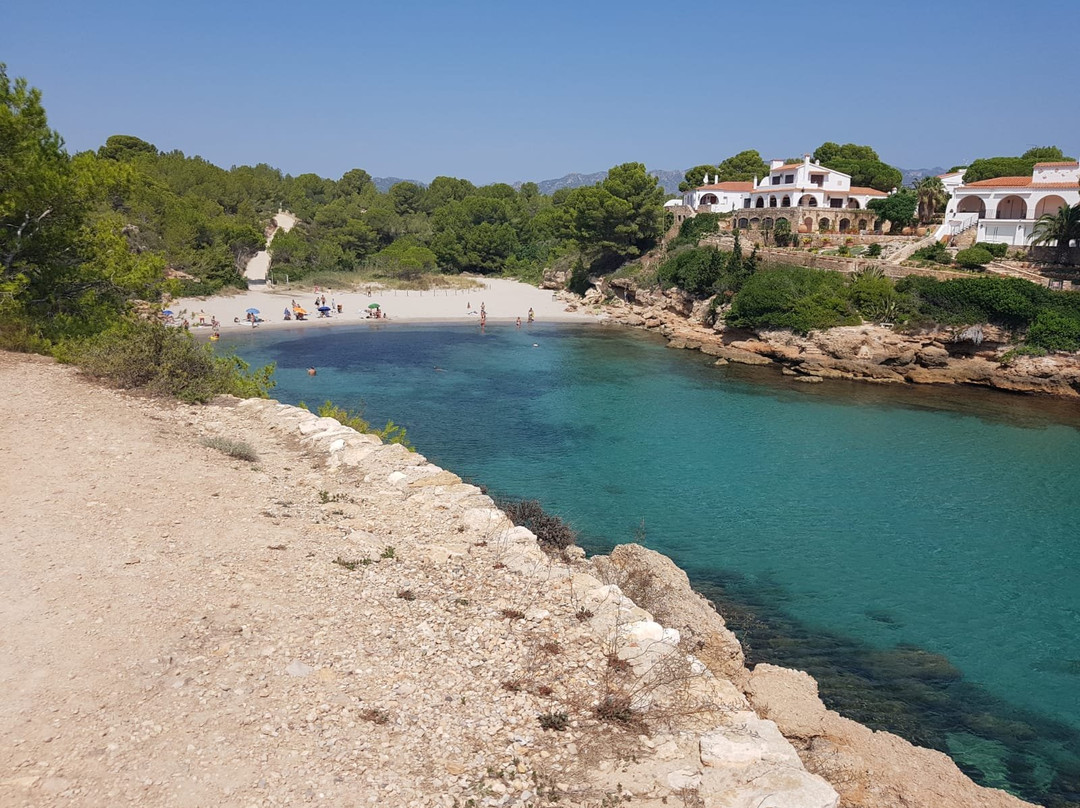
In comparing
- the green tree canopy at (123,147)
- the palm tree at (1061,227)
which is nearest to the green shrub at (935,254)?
the palm tree at (1061,227)

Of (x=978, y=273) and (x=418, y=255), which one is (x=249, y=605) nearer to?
(x=978, y=273)

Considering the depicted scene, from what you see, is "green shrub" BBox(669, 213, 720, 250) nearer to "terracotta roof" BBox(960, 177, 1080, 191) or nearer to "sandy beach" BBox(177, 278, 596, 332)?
"sandy beach" BBox(177, 278, 596, 332)

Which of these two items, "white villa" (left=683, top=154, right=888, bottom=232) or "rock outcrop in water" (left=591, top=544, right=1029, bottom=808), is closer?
"rock outcrop in water" (left=591, top=544, right=1029, bottom=808)

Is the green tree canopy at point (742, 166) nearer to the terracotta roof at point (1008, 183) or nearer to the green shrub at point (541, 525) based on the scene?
the terracotta roof at point (1008, 183)

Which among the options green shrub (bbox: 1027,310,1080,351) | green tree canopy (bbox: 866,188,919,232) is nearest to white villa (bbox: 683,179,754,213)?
green tree canopy (bbox: 866,188,919,232)

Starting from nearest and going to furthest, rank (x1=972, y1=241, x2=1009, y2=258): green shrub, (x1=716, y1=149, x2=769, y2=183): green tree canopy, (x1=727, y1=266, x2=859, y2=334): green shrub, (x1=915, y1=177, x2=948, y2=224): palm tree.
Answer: (x1=727, y1=266, x2=859, y2=334): green shrub < (x1=972, y1=241, x2=1009, y2=258): green shrub < (x1=915, y1=177, x2=948, y2=224): palm tree < (x1=716, y1=149, x2=769, y2=183): green tree canopy

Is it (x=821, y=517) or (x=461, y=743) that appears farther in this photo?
(x=821, y=517)

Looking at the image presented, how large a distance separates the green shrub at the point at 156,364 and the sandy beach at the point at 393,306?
106ft

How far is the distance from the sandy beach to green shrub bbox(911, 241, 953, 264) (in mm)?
22796

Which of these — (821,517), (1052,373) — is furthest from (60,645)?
(1052,373)

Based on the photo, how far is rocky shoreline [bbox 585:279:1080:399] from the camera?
34188 millimetres

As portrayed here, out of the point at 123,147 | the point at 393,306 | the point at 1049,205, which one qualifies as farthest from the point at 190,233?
the point at 1049,205

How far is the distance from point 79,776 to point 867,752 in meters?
7.68

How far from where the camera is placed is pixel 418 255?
238 ft
